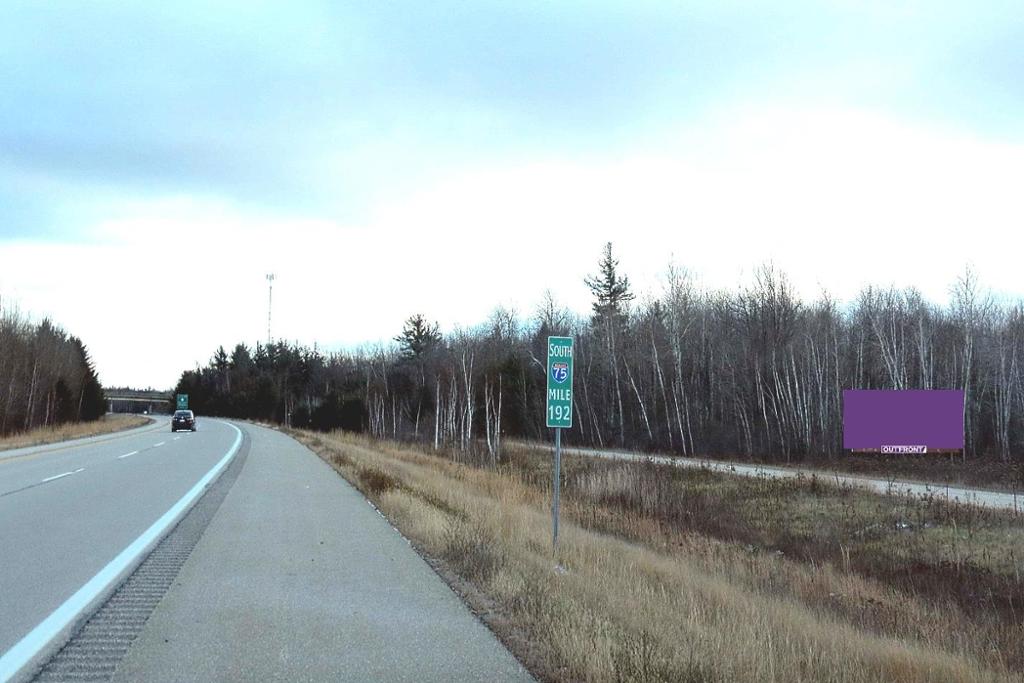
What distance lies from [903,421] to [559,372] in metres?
25.7

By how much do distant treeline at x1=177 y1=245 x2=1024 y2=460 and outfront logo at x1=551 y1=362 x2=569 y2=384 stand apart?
91.4ft

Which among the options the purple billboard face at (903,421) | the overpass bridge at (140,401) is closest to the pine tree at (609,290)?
the purple billboard face at (903,421)

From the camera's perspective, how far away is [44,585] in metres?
8.42

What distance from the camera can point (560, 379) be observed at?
12.1 meters

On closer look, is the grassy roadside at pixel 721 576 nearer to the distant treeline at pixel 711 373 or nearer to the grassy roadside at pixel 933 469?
the grassy roadside at pixel 933 469

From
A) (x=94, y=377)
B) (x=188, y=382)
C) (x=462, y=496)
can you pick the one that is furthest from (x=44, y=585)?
(x=188, y=382)

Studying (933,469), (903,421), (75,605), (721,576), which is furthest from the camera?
(903,421)

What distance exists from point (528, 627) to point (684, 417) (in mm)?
53039

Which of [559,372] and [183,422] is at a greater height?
[559,372]

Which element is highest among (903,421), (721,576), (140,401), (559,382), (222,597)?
(559,382)

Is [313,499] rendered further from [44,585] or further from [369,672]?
[369,672]

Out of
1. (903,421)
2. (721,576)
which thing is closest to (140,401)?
(903,421)

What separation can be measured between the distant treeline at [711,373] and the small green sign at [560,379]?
27859mm

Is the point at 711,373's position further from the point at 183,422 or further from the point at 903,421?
the point at 183,422
